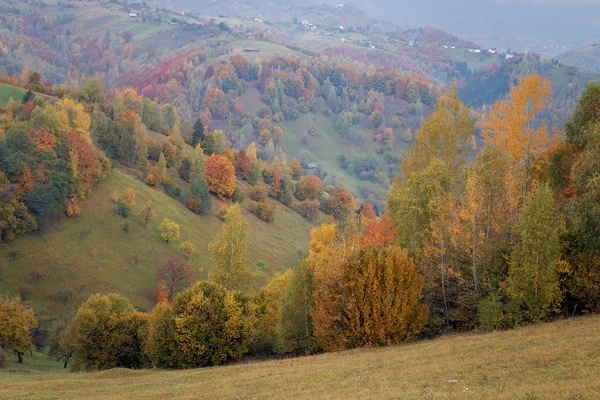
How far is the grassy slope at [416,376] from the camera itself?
2248 centimetres

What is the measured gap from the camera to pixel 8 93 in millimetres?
139875

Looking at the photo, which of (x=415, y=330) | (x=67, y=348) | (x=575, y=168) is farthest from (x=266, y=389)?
(x=67, y=348)

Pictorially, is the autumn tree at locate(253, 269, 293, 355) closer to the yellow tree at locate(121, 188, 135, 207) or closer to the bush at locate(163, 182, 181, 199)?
the yellow tree at locate(121, 188, 135, 207)

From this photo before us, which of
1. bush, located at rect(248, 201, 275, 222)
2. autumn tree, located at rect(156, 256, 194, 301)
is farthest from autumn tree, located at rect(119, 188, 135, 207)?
bush, located at rect(248, 201, 275, 222)

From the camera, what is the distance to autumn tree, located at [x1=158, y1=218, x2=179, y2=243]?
339 feet

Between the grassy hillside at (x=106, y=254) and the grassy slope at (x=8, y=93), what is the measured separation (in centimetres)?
4294

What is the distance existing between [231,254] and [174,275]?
33.6 meters

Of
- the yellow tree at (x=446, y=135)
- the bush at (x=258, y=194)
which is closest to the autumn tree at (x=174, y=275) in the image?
the yellow tree at (x=446, y=135)

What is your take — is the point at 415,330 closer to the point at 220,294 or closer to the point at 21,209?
the point at 220,294

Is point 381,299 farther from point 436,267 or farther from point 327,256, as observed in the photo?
point 327,256

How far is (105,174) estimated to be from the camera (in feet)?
366

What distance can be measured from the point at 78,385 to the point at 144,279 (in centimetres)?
5422

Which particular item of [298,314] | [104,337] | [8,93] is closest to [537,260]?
[298,314]

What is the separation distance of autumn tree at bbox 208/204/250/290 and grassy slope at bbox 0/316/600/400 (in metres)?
17.9
